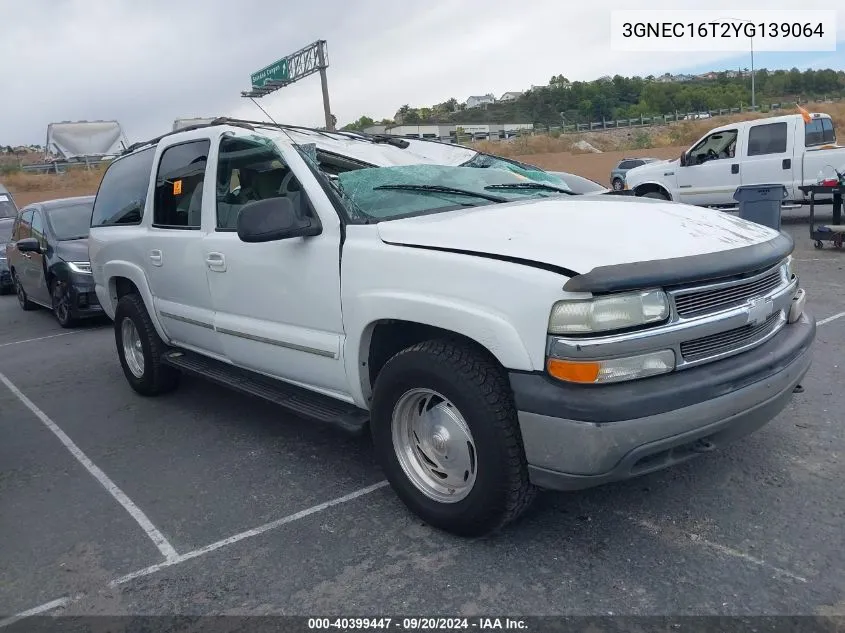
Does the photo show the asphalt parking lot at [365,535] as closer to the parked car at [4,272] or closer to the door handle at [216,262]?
the door handle at [216,262]

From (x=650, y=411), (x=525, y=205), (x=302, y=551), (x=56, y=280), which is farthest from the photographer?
(x=56, y=280)

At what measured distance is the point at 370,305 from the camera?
3221 millimetres

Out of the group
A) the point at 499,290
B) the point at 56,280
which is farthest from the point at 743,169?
the point at 499,290

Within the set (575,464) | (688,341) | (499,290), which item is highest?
(499,290)

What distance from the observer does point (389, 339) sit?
134 inches

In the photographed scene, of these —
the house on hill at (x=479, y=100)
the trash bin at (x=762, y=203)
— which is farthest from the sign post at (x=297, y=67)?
the house on hill at (x=479, y=100)

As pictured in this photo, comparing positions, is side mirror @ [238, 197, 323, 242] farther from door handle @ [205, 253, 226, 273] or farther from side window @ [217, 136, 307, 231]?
door handle @ [205, 253, 226, 273]

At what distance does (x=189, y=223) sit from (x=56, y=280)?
5.58 metres

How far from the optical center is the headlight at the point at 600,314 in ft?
8.44

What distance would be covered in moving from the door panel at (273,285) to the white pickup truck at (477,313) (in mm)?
13

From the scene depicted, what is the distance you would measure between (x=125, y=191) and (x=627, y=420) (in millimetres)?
Answer: 4600

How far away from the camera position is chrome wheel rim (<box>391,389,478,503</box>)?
303cm

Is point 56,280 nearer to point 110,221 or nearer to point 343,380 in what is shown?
point 110,221

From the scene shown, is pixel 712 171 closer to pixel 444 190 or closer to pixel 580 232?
pixel 444 190
